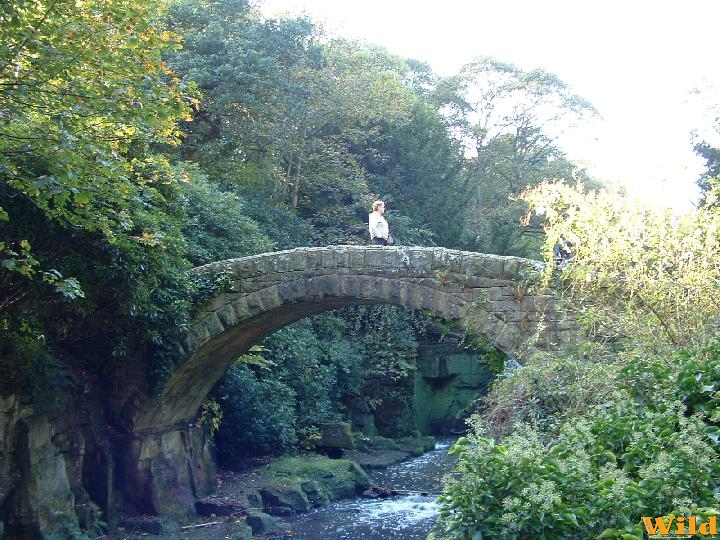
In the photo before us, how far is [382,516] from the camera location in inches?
494

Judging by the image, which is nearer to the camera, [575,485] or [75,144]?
[575,485]

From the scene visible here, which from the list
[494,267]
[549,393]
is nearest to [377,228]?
[494,267]

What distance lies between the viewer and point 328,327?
60.1 ft

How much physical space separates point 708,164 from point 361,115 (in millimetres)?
7713

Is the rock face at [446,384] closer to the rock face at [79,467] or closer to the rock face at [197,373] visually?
the rock face at [79,467]

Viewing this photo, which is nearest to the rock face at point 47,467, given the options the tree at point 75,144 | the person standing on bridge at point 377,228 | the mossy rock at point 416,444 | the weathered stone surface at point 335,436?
the tree at point 75,144

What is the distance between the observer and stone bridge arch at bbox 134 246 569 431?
962 cm

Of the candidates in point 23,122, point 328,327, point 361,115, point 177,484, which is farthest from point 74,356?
point 361,115

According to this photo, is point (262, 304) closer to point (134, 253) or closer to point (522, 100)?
point (134, 253)

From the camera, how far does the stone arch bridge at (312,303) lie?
380 inches

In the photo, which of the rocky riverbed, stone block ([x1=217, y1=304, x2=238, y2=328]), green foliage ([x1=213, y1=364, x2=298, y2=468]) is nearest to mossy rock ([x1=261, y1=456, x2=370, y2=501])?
the rocky riverbed

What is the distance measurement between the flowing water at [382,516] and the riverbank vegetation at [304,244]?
1.93 metres

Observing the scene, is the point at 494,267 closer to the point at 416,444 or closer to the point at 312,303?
the point at 312,303

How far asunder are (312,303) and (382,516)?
3577 mm
